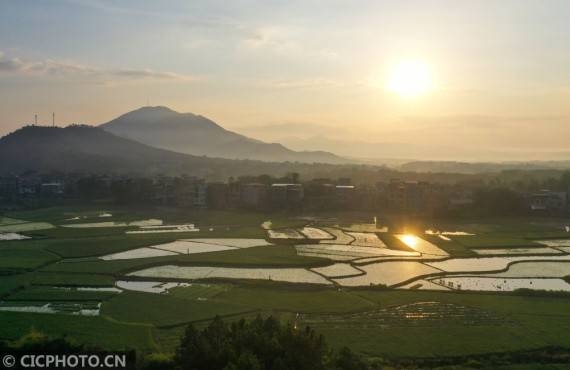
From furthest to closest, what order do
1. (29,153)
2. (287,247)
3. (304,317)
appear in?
(29,153), (287,247), (304,317)

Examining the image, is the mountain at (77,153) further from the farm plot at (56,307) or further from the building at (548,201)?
the farm plot at (56,307)

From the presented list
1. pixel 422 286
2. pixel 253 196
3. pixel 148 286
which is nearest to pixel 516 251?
pixel 422 286

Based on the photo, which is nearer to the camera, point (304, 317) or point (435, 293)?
point (304, 317)

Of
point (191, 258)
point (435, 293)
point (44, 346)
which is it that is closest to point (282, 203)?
point (191, 258)

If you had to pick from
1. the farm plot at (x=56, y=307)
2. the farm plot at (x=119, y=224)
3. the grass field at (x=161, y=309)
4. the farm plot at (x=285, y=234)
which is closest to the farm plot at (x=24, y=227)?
the farm plot at (x=119, y=224)

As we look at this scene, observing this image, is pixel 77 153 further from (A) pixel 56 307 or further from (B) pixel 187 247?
(A) pixel 56 307

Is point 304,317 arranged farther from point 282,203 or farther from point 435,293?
point 282,203
